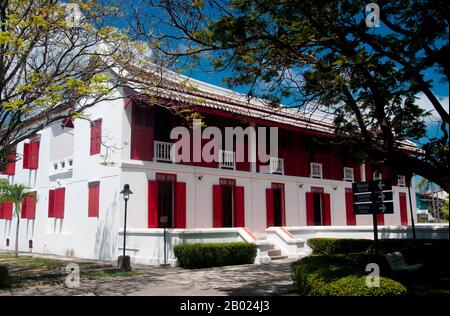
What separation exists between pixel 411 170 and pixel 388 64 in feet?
A: 7.59

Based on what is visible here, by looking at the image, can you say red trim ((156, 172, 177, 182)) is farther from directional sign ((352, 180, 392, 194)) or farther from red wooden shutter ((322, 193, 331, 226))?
red wooden shutter ((322, 193, 331, 226))

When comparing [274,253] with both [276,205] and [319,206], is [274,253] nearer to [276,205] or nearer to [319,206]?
[276,205]

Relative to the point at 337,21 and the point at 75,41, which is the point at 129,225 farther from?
the point at 337,21

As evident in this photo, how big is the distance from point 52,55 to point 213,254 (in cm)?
844

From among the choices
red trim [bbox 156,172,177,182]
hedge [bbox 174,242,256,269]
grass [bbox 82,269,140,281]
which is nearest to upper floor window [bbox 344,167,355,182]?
hedge [bbox 174,242,256,269]

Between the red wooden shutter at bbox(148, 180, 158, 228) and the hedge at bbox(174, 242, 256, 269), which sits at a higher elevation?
→ the red wooden shutter at bbox(148, 180, 158, 228)

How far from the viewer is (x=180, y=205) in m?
18.4

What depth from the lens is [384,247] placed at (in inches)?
634

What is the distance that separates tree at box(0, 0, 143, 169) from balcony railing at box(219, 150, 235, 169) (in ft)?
23.1

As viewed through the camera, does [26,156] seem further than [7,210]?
No

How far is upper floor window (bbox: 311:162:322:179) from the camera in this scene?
82.2ft

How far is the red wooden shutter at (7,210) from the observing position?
25.9 metres

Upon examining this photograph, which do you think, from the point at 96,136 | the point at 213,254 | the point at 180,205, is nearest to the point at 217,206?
the point at 180,205

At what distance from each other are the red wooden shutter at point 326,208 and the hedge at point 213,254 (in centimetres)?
910
